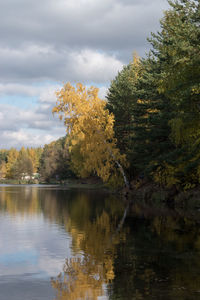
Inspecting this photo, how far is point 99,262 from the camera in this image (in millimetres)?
12039

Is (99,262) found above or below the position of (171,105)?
below

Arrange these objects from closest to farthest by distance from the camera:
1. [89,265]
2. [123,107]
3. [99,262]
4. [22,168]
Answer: [89,265] → [99,262] → [123,107] → [22,168]

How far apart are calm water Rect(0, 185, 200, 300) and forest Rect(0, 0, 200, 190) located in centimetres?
885

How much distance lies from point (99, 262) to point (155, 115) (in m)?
27.7

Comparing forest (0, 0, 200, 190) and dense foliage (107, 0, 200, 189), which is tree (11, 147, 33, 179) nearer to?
forest (0, 0, 200, 190)

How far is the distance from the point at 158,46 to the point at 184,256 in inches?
1387

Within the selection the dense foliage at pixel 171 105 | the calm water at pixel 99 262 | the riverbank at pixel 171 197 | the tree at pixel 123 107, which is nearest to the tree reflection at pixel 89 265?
the calm water at pixel 99 262

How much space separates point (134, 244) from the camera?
15.4m

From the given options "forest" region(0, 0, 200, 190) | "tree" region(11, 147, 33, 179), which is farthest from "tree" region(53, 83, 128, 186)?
"tree" region(11, 147, 33, 179)

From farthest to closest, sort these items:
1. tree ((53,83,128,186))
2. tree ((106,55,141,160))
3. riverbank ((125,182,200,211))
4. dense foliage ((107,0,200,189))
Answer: tree ((106,55,141,160)) < tree ((53,83,128,186)) < riverbank ((125,182,200,211)) < dense foliage ((107,0,200,189))

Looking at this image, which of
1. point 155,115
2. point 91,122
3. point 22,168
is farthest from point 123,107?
point 22,168

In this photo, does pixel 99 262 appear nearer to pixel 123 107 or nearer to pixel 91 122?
pixel 91 122

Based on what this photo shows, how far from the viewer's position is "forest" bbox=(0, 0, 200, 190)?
26812 mm

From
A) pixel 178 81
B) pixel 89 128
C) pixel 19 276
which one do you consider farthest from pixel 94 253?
pixel 89 128
